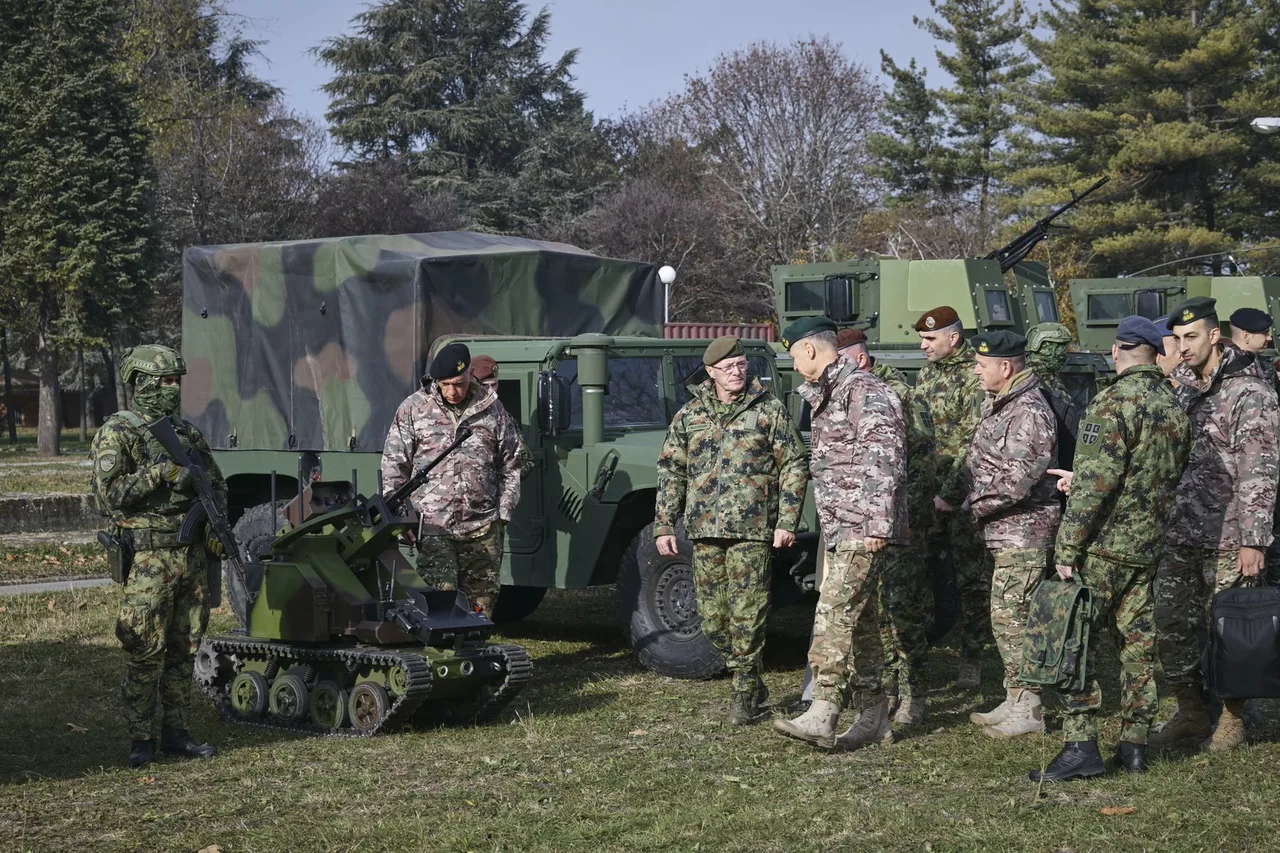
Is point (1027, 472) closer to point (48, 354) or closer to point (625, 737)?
point (625, 737)

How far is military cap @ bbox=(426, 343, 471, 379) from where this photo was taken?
8828 millimetres

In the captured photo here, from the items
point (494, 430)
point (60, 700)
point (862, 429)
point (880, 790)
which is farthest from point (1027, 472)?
point (60, 700)

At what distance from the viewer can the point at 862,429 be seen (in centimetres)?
709

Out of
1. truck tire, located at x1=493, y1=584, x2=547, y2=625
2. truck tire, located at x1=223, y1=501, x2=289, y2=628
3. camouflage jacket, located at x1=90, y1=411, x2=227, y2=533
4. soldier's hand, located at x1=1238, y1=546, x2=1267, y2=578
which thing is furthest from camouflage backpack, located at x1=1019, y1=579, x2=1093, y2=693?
truck tire, located at x1=223, y1=501, x2=289, y2=628

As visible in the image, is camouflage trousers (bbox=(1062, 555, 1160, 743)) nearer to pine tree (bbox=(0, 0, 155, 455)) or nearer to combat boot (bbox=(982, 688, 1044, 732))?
combat boot (bbox=(982, 688, 1044, 732))

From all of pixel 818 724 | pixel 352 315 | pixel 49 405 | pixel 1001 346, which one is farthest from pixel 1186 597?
pixel 49 405

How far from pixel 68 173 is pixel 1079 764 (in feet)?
106

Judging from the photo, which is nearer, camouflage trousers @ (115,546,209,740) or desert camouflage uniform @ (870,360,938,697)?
camouflage trousers @ (115,546,209,740)

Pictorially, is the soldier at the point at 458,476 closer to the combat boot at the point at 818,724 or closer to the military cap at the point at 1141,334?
the combat boot at the point at 818,724

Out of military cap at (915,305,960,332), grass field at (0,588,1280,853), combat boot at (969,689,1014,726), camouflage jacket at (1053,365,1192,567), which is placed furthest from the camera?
military cap at (915,305,960,332)

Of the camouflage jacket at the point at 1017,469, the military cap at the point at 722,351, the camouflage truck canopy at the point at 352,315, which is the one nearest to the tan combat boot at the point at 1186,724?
the camouflage jacket at the point at 1017,469

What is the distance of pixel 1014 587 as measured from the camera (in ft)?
24.6

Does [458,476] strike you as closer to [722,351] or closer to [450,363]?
[450,363]

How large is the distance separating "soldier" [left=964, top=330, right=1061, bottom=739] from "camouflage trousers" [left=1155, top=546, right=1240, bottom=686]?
58 centimetres
